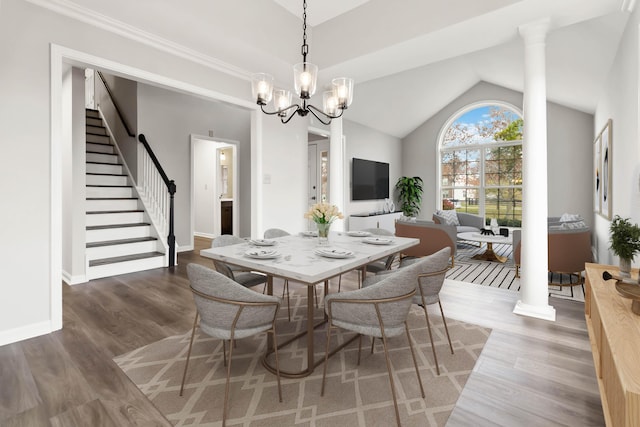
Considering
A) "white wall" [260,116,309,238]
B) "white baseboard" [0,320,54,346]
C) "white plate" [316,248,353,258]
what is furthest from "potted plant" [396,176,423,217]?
"white baseboard" [0,320,54,346]

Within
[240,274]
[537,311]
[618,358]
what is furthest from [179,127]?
[618,358]

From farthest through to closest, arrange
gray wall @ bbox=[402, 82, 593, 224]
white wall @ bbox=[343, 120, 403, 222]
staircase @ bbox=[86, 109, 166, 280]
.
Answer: white wall @ bbox=[343, 120, 403, 222] → gray wall @ bbox=[402, 82, 593, 224] → staircase @ bbox=[86, 109, 166, 280]

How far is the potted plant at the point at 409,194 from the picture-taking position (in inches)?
333

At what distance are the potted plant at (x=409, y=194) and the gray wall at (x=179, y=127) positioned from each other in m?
4.41

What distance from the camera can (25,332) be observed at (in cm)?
251

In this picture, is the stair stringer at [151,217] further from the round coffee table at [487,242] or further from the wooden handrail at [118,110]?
the round coffee table at [487,242]

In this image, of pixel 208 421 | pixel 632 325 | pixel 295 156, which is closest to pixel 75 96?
pixel 295 156

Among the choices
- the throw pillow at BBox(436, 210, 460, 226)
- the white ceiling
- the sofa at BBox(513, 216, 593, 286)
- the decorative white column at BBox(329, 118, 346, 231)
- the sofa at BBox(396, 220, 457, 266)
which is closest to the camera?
the white ceiling

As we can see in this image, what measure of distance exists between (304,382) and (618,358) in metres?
1.50

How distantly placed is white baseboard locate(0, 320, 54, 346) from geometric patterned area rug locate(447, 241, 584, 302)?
13.9 ft

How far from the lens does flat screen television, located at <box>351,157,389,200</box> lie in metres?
7.15

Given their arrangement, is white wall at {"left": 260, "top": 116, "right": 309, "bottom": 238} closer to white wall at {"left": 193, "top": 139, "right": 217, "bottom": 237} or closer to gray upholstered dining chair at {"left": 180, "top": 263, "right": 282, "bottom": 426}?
gray upholstered dining chair at {"left": 180, "top": 263, "right": 282, "bottom": 426}

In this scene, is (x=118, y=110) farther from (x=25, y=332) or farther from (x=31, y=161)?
(x=25, y=332)

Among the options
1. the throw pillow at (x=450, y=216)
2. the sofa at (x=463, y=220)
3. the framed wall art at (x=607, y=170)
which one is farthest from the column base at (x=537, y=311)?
the throw pillow at (x=450, y=216)
